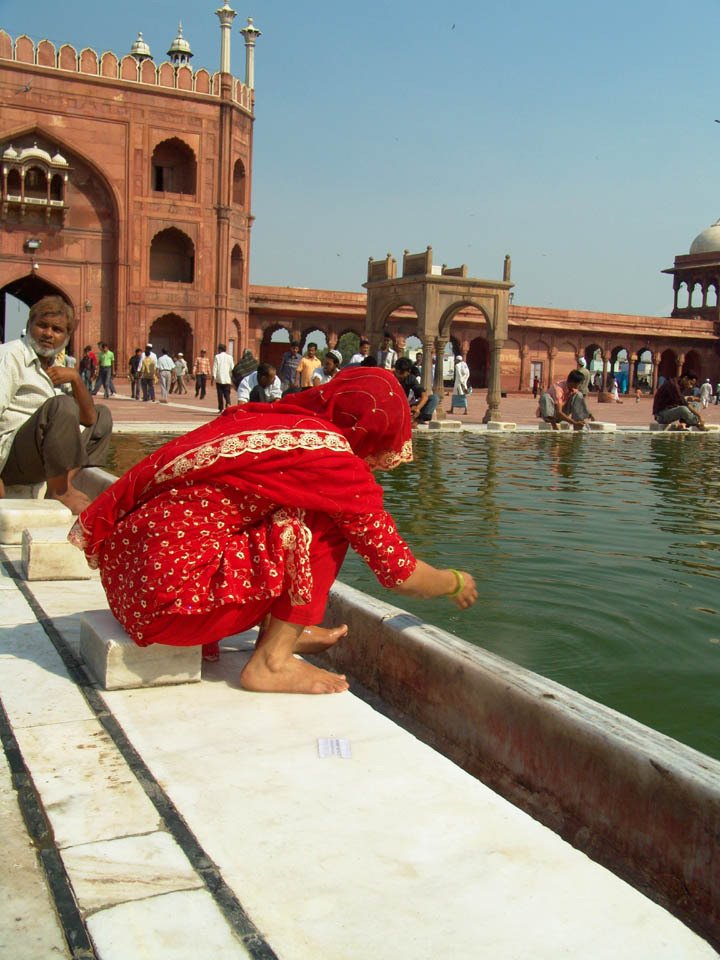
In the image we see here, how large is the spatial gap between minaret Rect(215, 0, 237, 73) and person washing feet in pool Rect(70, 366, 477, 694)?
31.5 m

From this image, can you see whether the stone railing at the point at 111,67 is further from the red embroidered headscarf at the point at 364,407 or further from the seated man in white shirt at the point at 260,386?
the red embroidered headscarf at the point at 364,407

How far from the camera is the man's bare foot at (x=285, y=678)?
8.68 feet

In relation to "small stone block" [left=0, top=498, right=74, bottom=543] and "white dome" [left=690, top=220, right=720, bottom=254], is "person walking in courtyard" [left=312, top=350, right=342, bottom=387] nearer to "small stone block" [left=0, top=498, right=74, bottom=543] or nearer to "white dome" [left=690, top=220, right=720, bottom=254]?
"small stone block" [left=0, top=498, right=74, bottom=543]

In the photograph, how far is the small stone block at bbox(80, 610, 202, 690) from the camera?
258 cm

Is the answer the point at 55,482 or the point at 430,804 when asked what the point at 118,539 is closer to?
the point at 430,804

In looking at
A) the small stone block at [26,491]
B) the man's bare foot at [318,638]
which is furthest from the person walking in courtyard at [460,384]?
the man's bare foot at [318,638]

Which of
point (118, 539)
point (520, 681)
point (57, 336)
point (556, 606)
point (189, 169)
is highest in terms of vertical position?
point (189, 169)

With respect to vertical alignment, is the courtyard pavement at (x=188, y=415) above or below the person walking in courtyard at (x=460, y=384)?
below

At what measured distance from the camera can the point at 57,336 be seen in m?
4.64

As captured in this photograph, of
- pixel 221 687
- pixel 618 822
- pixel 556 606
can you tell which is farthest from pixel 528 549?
pixel 618 822

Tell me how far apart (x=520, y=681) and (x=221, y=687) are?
33.5 inches

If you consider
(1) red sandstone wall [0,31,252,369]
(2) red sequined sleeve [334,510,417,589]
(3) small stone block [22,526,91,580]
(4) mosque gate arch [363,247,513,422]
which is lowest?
(3) small stone block [22,526,91,580]

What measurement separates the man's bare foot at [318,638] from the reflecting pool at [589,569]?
2.94ft

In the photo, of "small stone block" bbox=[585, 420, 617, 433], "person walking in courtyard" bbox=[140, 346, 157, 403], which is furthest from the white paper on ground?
"person walking in courtyard" bbox=[140, 346, 157, 403]
